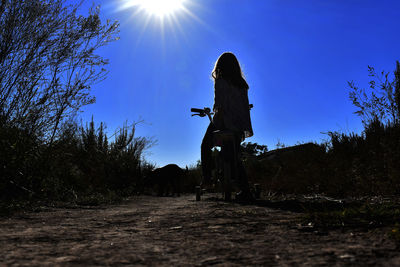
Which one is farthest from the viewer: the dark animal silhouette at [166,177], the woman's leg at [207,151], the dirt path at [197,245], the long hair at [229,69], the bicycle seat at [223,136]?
the dark animal silhouette at [166,177]

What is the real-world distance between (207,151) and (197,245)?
4.01 metres

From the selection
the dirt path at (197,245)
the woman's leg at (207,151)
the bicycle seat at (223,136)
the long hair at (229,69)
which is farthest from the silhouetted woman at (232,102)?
the dirt path at (197,245)

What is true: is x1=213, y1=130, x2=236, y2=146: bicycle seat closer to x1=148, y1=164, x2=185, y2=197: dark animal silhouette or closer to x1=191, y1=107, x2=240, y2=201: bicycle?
x1=191, y1=107, x2=240, y2=201: bicycle

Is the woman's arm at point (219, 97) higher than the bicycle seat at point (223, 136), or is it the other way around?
the woman's arm at point (219, 97)

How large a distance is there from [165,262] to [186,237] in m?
0.63

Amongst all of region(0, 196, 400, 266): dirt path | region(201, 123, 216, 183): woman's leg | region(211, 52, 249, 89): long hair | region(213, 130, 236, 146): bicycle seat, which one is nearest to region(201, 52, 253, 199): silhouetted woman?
region(211, 52, 249, 89): long hair

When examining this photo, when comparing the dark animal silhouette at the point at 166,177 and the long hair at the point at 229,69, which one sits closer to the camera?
the long hair at the point at 229,69

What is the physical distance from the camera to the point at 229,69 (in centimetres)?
541

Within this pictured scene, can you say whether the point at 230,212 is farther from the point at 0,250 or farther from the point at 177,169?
the point at 177,169

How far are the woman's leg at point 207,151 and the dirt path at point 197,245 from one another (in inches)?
122

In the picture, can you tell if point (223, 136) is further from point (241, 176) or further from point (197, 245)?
point (197, 245)

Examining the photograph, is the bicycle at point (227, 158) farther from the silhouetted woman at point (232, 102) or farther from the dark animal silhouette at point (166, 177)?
the dark animal silhouette at point (166, 177)

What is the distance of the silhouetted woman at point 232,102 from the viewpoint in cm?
526

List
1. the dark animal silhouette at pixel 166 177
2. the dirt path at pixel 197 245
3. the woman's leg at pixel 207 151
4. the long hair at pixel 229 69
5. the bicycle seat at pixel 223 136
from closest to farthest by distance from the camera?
the dirt path at pixel 197 245, the bicycle seat at pixel 223 136, the long hair at pixel 229 69, the woman's leg at pixel 207 151, the dark animal silhouette at pixel 166 177
